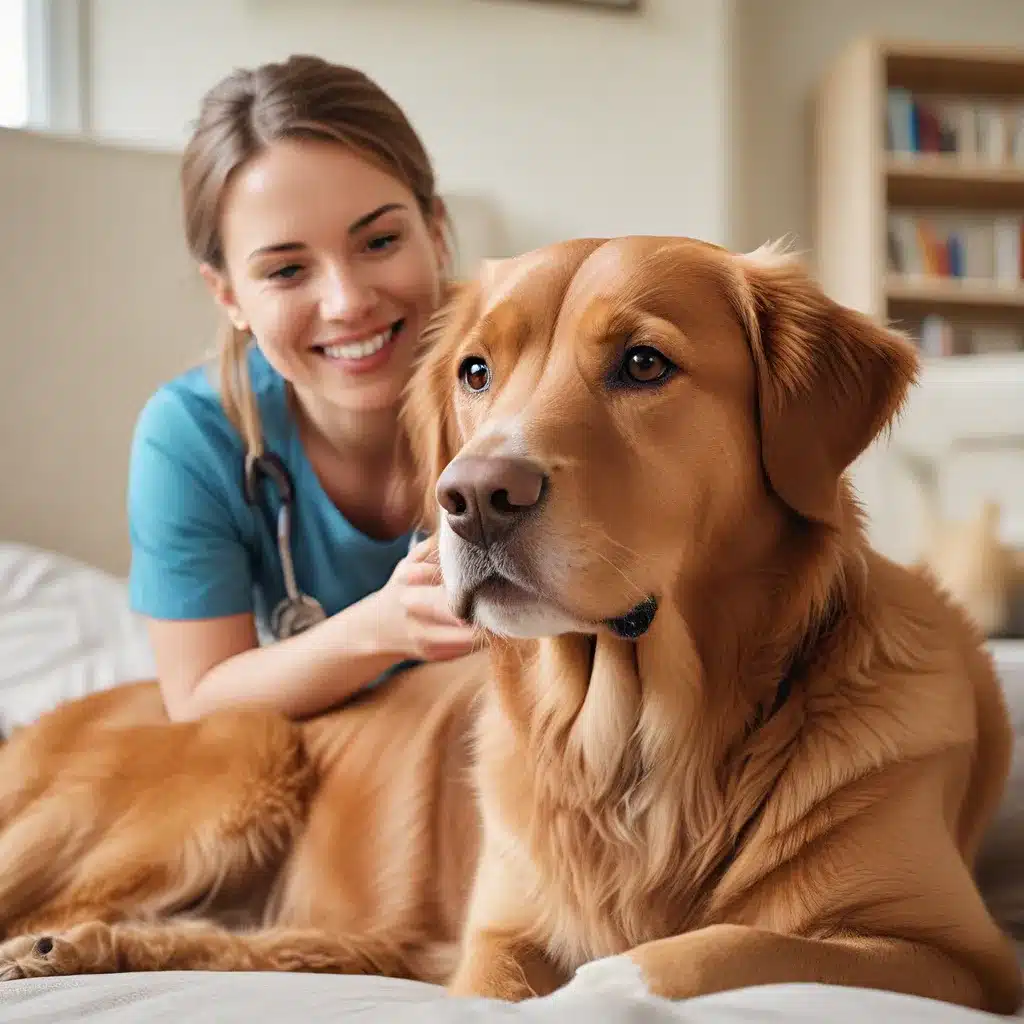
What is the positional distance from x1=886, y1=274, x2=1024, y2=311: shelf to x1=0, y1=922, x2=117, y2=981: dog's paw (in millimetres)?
4285

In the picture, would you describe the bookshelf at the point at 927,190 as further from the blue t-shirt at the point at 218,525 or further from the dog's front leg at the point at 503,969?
the dog's front leg at the point at 503,969

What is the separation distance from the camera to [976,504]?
2.44 metres

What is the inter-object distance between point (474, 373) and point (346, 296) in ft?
1.78

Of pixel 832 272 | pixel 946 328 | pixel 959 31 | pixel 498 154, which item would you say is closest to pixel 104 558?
pixel 498 154

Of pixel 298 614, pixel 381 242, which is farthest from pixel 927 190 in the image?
pixel 298 614

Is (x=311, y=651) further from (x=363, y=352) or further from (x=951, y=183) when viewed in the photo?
(x=951, y=183)

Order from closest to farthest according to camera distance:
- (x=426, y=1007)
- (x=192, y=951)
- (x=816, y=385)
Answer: (x=426, y=1007), (x=816, y=385), (x=192, y=951)

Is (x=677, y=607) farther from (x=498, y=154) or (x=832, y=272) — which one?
(x=832, y=272)

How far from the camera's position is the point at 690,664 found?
43.1 inches

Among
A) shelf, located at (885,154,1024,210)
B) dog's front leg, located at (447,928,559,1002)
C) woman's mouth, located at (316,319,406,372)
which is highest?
shelf, located at (885,154,1024,210)

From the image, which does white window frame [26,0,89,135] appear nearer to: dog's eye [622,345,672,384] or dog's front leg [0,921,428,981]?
dog's front leg [0,921,428,981]

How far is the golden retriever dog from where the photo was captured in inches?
37.8

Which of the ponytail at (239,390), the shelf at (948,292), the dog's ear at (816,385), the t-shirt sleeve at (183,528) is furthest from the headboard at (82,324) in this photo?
the shelf at (948,292)

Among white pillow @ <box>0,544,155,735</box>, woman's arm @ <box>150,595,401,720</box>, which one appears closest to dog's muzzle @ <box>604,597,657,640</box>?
woman's arm @ <box>150,595,401,720</box>
